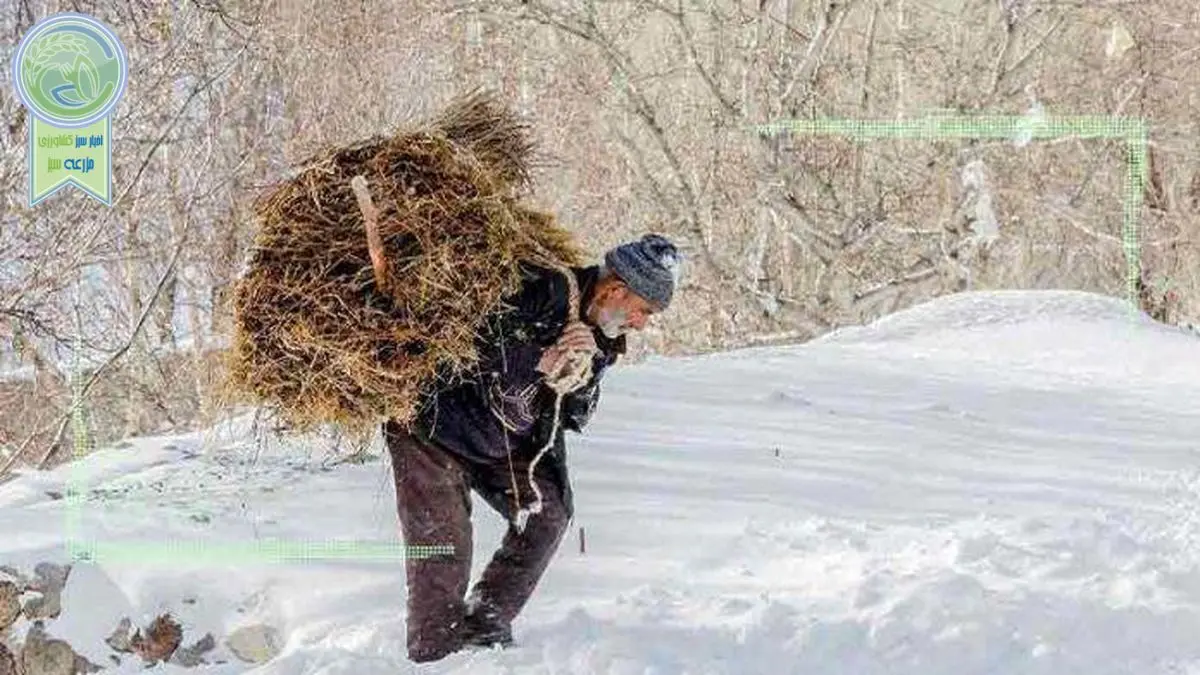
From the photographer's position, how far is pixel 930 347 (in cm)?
1230

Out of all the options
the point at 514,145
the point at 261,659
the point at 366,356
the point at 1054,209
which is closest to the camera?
the point at 366,356

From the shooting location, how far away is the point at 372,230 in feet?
10.6

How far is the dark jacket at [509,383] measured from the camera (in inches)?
132

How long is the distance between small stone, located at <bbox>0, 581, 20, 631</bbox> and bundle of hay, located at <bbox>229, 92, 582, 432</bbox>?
1.92 meters

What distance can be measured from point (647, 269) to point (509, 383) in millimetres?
437

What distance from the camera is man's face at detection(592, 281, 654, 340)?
3330mm

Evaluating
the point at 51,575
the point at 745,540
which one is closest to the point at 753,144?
the point at 745,540

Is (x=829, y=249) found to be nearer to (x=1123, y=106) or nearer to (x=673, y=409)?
(x=1123, y=106)

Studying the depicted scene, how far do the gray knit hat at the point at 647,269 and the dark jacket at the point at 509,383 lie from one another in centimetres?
11

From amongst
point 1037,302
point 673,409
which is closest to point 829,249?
point 1037,302

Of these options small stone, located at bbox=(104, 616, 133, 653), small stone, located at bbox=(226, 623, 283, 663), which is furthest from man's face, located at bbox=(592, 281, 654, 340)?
small stone, located at bbox=(104, 616, 133, 653)

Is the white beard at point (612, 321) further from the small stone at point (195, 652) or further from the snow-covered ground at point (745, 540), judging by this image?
the small stone at point (195, 652)

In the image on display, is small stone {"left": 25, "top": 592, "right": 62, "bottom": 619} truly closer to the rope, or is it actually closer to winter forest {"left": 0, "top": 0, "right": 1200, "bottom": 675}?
winter forest {"left": 0, "top": 0, "right": 1200, "bottom": 675}

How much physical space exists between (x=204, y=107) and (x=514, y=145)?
29.5 ft
